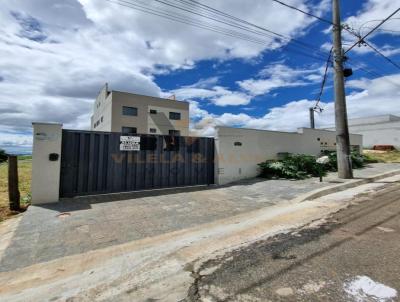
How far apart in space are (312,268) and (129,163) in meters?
6.50

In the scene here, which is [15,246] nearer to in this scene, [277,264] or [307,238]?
[277,264]

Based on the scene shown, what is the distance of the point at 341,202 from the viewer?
7.01 meters

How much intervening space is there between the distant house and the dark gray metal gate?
4278cm

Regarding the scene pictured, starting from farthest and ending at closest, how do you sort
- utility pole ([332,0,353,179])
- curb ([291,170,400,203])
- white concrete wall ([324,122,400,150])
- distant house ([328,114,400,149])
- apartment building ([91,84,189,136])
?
1. distant house ([328,114,400,149])
2. white concrete wall ([324,122,400,150])
3. apartment building ([91,84,189,136])
4. utility pole ([332,0,353,179])
5. curb ([291,170,400,203])

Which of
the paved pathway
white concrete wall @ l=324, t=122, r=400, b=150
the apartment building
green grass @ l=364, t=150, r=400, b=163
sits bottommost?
the paved pathway

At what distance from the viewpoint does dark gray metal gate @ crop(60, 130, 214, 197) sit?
7363mm

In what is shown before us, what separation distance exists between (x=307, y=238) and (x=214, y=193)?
4.52 meters

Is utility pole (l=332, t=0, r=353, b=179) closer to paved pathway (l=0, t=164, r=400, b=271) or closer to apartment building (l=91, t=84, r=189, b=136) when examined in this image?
paved pathway (l=0, t=164, r=400, b=271)

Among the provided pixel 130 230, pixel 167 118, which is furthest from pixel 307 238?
pixel 167 118

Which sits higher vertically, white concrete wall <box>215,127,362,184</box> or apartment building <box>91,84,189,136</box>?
apartment building <box>91,84,189,136</box>

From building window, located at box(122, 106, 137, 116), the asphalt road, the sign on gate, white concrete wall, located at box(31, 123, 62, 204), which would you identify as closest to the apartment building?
building window, located at box(122, 106, 137, 116)

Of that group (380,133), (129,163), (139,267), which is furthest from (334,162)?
(380,133)

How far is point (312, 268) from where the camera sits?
10.4 feet

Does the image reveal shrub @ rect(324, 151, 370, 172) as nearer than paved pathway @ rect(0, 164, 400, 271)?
No
